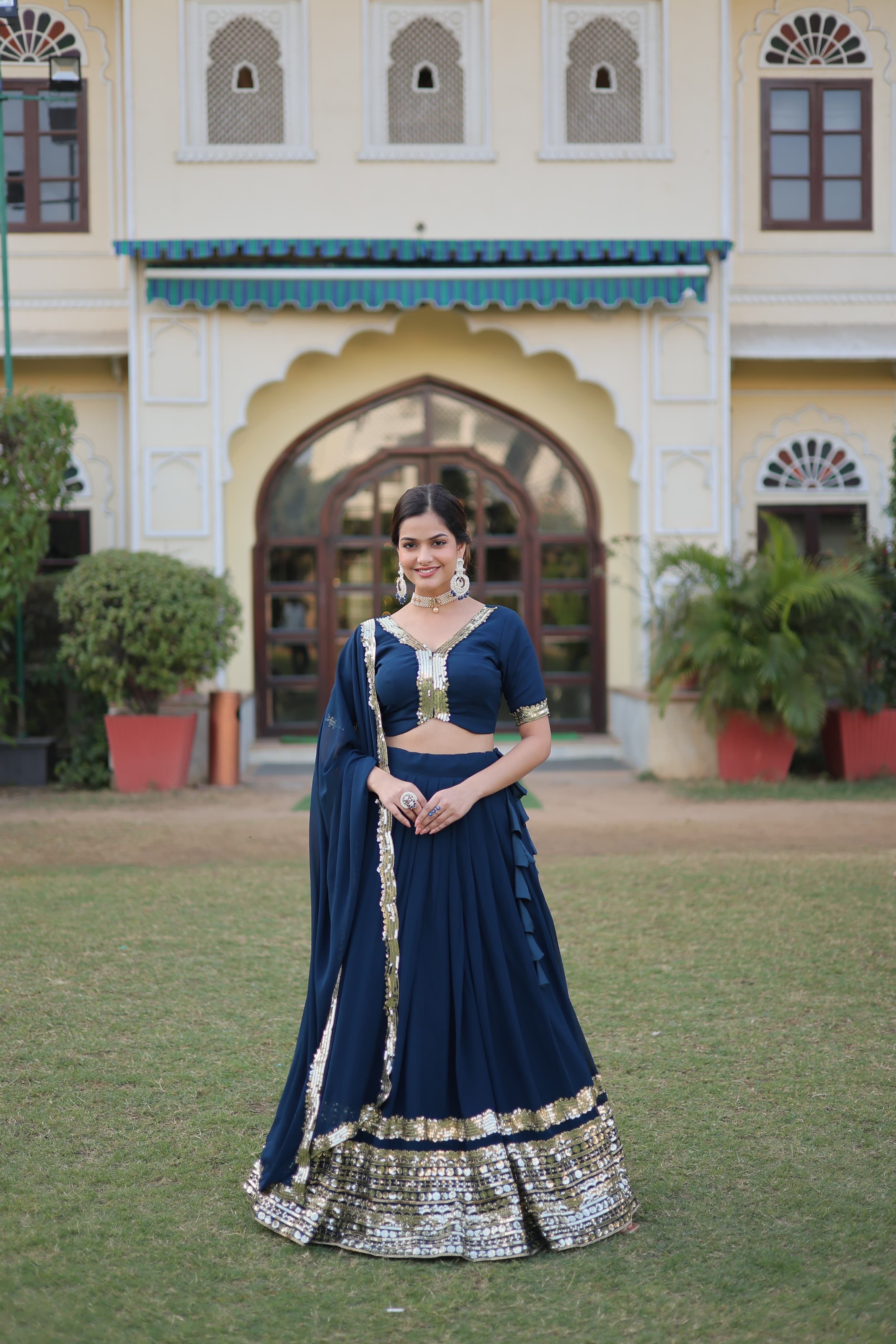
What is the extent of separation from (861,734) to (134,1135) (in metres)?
7.38

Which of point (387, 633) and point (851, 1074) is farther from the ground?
point (387, 633)

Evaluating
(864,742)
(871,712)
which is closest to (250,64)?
(871,712)

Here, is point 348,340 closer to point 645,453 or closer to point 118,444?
point 118,444

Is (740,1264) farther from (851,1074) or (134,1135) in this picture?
(134,1135)

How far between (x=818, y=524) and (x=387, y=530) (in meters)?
3.79

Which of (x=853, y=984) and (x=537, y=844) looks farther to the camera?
(x=537, y=844)

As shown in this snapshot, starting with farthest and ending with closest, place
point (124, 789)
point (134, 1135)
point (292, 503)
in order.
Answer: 1. point (292, 503)
2. point (124, 789)
3. point (134, 1135)

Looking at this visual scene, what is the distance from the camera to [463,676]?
10.2 ft

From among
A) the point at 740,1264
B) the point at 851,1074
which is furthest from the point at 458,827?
the point at 851,1074

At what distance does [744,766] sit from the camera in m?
9.65

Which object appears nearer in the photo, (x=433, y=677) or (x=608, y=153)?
(x=433, y=677)

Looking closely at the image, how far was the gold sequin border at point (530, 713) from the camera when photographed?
3184mm

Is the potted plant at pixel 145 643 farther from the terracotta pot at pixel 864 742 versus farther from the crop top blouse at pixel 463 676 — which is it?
the crop top blouse at pixel 463 676

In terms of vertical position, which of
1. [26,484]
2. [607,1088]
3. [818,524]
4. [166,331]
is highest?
[166,331]
